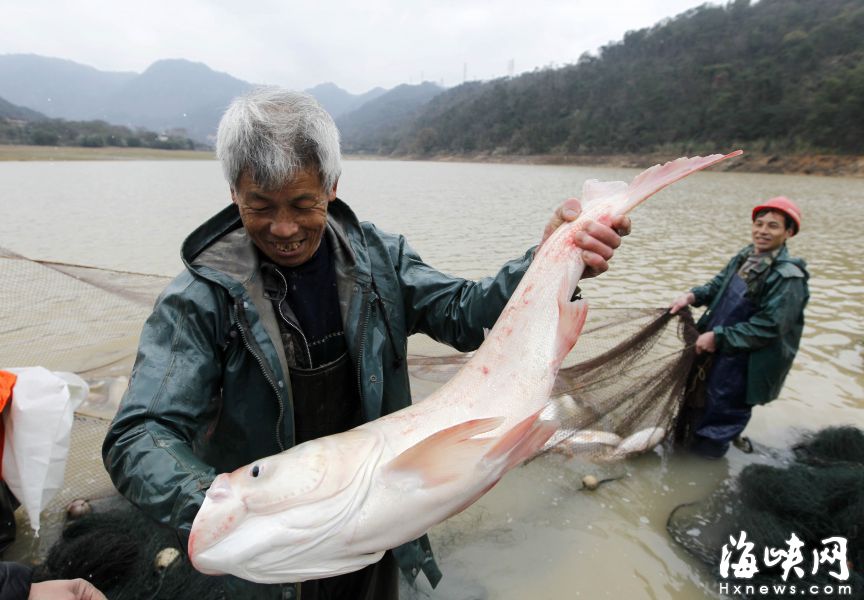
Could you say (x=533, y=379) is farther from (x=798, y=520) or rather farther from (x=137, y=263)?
(x=137, y=263)

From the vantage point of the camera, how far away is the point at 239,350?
5.96 feet

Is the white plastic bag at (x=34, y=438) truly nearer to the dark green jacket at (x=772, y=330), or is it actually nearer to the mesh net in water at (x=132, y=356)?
the mesh net in water at (x=132, y=356)

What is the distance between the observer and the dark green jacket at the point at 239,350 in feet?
4.87

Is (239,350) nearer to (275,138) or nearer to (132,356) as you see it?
(275,138)

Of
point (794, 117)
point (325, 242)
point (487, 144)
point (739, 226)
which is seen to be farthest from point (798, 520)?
point (487, 144)

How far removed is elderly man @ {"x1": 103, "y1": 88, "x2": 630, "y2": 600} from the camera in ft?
5.14

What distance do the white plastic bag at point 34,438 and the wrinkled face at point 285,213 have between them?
2.01 metres

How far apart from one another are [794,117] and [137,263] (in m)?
60.5

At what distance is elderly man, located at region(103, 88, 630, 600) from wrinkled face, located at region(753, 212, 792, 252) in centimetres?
281

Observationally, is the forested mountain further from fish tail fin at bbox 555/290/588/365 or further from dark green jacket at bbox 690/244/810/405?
fish tail fin at bbox 555/290/588/365

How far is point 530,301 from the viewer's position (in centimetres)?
216

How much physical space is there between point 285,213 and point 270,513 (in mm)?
983

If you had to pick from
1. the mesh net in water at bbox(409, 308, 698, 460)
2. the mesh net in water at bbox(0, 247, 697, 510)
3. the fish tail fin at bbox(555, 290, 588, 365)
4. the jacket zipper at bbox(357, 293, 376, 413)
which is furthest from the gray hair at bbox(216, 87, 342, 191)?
the mesh net in water at bbox(409, 308, 698, 460)

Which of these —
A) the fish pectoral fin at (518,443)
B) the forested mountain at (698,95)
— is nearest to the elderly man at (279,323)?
the fish pectoral fin at (518,443)
